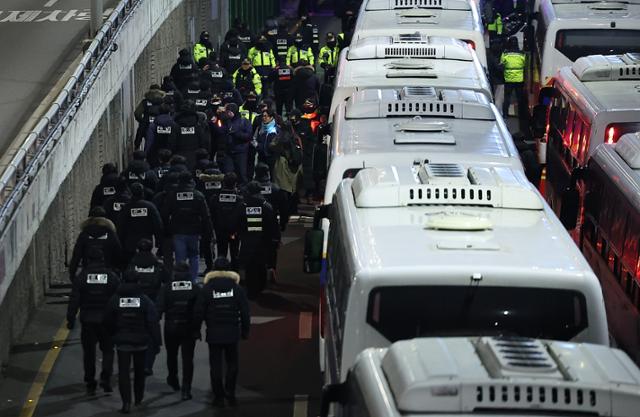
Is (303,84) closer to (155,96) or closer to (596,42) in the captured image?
(596,42)

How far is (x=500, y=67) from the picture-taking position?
3309 cm

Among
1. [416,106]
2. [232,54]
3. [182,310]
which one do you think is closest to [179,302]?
[182,310]

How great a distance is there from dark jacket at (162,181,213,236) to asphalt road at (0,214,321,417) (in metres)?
1.15

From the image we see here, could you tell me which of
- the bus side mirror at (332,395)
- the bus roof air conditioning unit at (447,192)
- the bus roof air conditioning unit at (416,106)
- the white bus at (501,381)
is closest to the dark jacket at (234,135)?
the bus roof air conditioning unit at (416,106)

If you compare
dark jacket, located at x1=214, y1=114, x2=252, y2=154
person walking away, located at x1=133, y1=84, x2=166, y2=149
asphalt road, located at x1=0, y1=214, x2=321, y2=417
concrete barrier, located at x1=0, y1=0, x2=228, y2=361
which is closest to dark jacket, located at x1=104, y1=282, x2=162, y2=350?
asphalt road, located at x1=0, y1=214, x2=321, y2=417

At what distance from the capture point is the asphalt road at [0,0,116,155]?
24.5 m

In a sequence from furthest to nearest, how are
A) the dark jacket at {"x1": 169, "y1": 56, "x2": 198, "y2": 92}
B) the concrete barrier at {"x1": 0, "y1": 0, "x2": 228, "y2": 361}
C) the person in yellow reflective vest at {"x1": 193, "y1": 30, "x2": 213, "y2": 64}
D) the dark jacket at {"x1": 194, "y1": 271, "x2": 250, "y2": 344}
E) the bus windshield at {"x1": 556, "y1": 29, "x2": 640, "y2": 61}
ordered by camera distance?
the person in yellow reflective vest at {"x1": 193, "y1": 30, "x2": 213, "y2": 64} → the dark jacket at {"x1": 169, "y1": 56, "x2": 198, "y2": 92} → the bus windshield at {"x1": 556, "y1": 29, "x2": 640, "y2": 61} → the concrete barrier at {"x1": 0, "y1": 0, "x2": 228, "y2": 361} → the dark jacket at {"x1": 194, "y1": 271, "x2": 250, "y2": 344}

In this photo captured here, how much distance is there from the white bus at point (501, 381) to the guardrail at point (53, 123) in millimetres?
9032

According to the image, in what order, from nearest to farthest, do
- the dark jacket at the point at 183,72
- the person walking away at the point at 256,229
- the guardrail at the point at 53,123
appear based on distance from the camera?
the guardrail at the point at 53,123
the person walking away at the point at 256,229
the dark jacket at the point at 183,72

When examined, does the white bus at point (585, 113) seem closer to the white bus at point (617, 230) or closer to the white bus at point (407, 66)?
the white bus at point (617, 230)

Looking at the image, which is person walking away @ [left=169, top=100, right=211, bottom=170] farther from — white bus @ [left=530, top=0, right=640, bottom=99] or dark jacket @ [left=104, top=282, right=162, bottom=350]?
dark jacket @ [left=104, top=282, right=162, bottom=350]

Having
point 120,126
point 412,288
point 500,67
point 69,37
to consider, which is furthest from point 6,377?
point 500,67

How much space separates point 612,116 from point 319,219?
5000 mm

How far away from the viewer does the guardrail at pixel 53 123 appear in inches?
711
